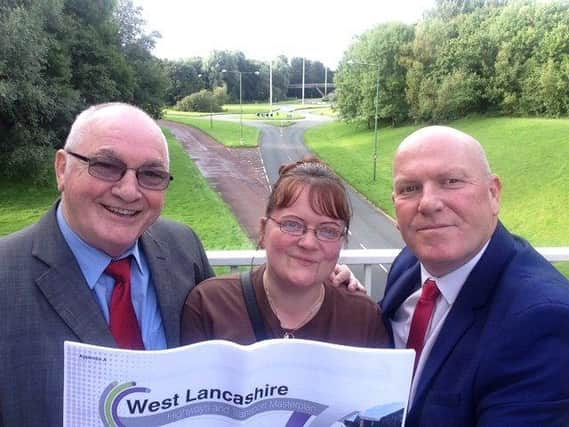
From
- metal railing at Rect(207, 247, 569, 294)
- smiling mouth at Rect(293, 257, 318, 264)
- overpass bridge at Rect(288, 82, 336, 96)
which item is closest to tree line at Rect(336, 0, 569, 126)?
metal railing at Rect(207, 247, 569, 294)

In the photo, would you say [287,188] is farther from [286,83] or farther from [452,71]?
[286,83]

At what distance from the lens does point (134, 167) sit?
2014 millimetres

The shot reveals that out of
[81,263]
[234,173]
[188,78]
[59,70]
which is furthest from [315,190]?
[188,78]

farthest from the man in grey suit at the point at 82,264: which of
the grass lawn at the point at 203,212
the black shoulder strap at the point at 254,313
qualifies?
the grass lawn at the point at 203,212

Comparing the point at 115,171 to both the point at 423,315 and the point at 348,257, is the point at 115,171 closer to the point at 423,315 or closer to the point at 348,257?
the point at 423,315

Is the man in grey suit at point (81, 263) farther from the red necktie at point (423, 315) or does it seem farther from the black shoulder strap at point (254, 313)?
the red necktie at point (423, 315)

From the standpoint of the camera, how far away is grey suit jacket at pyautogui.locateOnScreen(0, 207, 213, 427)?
1.78 meters

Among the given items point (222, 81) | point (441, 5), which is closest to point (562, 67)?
point (441, 5)

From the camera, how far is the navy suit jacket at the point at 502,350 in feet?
5.06

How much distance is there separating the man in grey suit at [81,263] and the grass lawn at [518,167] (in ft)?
51.4

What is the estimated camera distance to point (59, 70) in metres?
22.9

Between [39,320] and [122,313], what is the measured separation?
31 cm

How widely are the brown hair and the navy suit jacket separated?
0.57m

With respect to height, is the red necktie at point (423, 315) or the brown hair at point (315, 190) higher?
the brown hair at point (315, 190)
